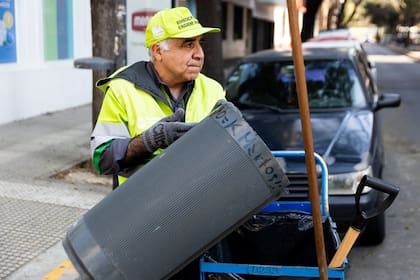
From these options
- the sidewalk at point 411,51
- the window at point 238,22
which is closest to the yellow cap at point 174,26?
the window at point 238,22

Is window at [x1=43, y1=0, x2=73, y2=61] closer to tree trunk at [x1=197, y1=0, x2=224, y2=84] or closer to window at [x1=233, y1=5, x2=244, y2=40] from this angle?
tree trunk at [x1=197, y1=0, x2=224, y2=84]

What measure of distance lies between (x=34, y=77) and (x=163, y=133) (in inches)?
335

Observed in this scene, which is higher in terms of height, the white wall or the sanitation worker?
the sanitation worker

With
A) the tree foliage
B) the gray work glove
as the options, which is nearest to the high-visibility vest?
the gray work glove

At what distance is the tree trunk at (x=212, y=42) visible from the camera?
30.3ft

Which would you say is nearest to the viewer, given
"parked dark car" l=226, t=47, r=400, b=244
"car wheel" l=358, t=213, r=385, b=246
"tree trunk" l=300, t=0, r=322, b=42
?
"parked dark car" l=226, t=47, r=400, b=244

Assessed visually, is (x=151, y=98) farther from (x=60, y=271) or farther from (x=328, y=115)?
(x=328, y=115)

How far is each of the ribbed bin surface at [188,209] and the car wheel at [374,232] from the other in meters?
3.09

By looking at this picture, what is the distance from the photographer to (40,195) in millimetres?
5777

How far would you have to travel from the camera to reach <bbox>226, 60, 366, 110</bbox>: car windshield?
613cm

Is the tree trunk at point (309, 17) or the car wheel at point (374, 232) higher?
the tree trunk at point (309, 17)

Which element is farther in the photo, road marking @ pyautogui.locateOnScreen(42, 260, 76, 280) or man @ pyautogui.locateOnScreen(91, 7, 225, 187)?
road marking @ pyautogui.locateOnScreen(42, 260, 76, 280)

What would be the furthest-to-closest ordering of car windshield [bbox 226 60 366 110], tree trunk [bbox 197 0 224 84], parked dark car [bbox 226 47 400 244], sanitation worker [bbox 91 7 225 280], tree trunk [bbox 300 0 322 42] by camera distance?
tree trunk [bbox 300 0 322 42]
tree trunk [bbox 197 0 224 84]
car windshield [bbox 226 60 366 110]
parked dark car [bbox 226 47 400 244]
sanitation worker [bbox 91 7 225 280]

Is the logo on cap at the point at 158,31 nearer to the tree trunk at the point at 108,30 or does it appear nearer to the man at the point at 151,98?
the man at the point at 151,98
